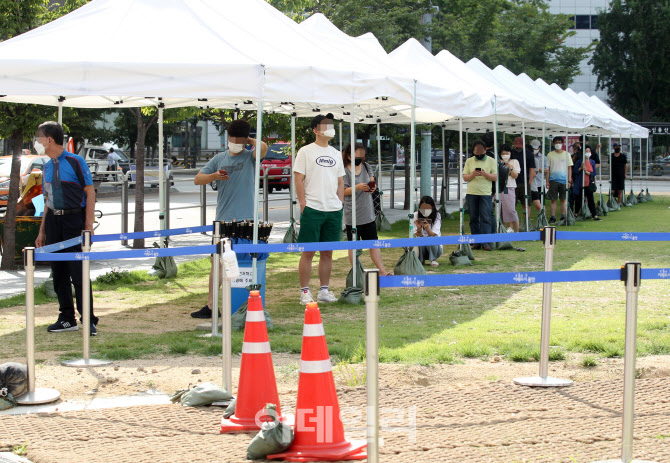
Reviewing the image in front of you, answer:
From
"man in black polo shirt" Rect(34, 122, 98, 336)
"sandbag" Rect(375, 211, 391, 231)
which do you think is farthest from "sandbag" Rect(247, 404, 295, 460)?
"sandbag" Rect(375, 211, 391, 231)

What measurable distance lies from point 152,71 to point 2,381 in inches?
133

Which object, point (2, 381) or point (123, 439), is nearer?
point (123, 439)

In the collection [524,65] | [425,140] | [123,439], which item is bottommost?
[123,439]

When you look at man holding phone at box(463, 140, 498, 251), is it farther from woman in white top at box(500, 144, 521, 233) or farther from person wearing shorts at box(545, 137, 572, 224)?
person wearing shorts at box(545, 137, 572, 224)

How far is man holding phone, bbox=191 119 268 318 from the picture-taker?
28.6ft

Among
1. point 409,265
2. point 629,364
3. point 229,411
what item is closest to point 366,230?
point 409,265

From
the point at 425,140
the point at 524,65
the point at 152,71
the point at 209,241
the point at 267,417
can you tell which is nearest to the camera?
the point at 267,417

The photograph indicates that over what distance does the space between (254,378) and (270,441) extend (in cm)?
66

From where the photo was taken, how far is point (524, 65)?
34594 millimetres

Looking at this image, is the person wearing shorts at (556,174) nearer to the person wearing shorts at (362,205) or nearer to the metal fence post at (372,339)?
the person wearing shorts at (362,205)

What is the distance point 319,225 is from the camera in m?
9.31

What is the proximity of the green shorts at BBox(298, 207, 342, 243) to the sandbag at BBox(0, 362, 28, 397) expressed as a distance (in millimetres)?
3939

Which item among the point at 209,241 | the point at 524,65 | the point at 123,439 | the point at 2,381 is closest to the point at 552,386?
the point at 123,439

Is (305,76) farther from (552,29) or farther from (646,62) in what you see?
(646,62)
